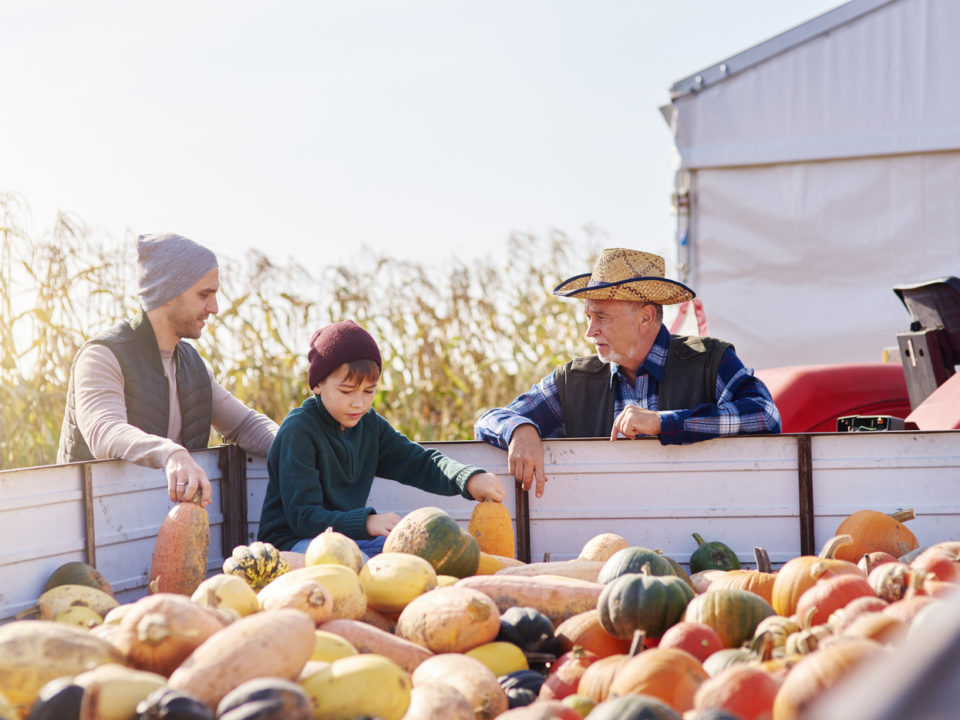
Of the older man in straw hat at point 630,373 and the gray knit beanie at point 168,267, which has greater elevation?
the gray knit beanie at point 168,267

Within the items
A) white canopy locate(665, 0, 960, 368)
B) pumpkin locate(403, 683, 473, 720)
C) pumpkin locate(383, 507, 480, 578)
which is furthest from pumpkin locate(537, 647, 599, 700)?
white canopy locate(665, 0, 960, 368)

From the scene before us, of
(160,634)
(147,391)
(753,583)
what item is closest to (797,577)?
(753,583)

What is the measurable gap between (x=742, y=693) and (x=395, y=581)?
3.57 ft

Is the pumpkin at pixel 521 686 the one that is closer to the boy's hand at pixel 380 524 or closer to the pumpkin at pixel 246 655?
the pumpkin at pixel 246 655

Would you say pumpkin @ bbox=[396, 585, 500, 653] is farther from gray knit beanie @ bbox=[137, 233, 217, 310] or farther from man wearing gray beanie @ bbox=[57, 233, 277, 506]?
gray knit beanie @ bbox=[137, 233, 217, 310]

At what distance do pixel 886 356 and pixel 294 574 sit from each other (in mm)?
4521

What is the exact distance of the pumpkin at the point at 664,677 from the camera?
1793mm

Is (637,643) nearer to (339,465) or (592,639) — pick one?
(592,639)

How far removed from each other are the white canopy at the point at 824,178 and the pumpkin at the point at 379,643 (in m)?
4.69

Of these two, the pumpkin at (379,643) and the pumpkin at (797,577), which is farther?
the pumpkin at (797,577)

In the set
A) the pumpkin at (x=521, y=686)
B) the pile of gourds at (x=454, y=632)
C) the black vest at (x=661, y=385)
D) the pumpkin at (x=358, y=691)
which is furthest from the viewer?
the black vest at (x=661, y=385)

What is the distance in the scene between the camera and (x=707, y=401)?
13.0 ft

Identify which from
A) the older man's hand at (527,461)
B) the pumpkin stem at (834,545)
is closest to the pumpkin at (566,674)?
the pumpkin stem at (834,545)

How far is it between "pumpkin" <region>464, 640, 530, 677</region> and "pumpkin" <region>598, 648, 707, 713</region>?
334 mm
